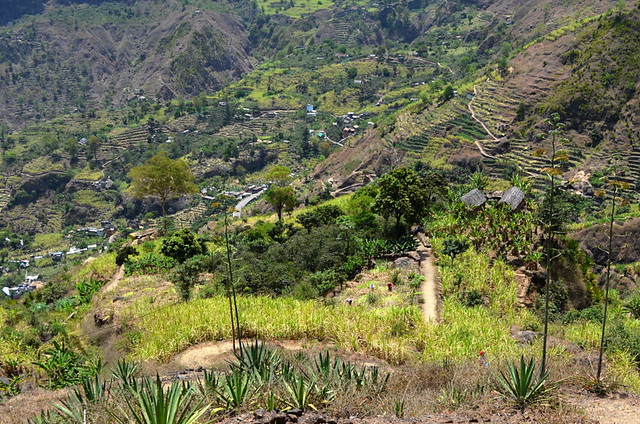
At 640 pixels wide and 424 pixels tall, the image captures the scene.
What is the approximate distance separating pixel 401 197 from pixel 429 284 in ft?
16.2

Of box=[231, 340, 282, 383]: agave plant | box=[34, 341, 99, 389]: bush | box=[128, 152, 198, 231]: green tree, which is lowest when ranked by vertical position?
box=[34, 341, 99, 389]: bush

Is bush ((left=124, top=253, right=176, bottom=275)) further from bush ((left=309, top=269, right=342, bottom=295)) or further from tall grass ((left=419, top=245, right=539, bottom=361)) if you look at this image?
tall grass ((left=419, top=245, right=539, bottom=361))

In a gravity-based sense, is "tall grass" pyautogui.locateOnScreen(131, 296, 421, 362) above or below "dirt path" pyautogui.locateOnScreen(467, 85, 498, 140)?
below

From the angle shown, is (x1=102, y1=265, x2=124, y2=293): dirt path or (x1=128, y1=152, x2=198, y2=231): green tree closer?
(x1=102, y1=265, x2=124, y2=293): dirt path

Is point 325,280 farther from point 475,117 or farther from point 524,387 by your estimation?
point 475,117

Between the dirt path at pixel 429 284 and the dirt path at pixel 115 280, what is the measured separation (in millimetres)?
12879

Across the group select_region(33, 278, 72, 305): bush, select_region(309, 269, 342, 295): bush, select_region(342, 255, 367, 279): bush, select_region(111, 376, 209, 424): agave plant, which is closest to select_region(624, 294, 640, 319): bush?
select_region(342, 255, 367, 279): bush

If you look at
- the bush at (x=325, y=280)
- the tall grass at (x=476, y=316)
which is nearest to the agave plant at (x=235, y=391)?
the tall grass at (x=476, y=316)

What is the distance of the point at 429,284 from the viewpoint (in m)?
19.1

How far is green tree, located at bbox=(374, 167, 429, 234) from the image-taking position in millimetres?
22578

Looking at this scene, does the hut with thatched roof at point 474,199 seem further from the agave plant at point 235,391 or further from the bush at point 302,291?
the agave plant at point 235,391

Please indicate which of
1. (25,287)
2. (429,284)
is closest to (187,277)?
(429,284)

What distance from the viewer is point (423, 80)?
113938mm

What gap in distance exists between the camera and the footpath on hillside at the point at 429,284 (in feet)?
54.6
